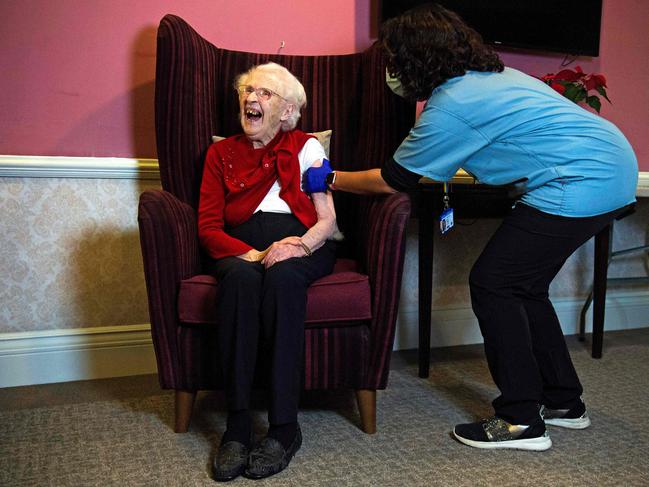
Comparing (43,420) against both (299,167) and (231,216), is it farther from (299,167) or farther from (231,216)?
(299,167)

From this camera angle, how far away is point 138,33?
228 cm

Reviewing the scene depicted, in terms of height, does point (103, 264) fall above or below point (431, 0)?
below

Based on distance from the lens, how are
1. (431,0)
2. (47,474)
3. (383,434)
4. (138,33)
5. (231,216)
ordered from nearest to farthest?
(47,474)
(383,434)
(231,216)
(138,33)
(431,0)

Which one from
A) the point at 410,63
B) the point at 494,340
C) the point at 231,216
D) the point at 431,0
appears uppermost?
the point at 431,0

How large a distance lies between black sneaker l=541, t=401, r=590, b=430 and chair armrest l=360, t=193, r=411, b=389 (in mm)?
496

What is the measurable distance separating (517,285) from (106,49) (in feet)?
5.23

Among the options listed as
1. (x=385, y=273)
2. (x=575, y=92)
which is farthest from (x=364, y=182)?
(x=575, y=92)

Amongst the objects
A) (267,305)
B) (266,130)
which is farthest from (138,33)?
(267,305)

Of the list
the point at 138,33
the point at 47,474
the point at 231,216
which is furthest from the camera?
the point at 138,33

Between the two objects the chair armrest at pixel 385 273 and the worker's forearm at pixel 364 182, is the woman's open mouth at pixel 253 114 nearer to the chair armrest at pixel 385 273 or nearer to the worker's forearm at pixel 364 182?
the worker's forearm at pixel 364 182

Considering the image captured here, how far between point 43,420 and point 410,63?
1.44 meters

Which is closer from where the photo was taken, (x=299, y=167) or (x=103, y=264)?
(x=299, y=167)

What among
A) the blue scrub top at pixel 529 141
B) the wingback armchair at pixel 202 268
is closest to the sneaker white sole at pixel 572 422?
the wingback armchair at pixel 202 268

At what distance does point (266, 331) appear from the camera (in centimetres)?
159
